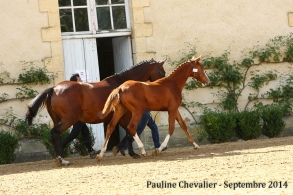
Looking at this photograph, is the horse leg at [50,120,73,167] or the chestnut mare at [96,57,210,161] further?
the horse leg at [50,120,73,167]

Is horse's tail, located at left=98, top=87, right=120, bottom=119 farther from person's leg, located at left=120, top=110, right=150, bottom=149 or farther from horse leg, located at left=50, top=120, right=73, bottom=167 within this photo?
person's leg, located at left=120, top=110, right=150, bottom=149

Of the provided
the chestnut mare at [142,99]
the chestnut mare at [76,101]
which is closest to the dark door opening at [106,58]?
the chestnut mare at [76,101]

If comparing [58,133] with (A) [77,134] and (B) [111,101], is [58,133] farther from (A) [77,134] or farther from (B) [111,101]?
(B) [111,101]

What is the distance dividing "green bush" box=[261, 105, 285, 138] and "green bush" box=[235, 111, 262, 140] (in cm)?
15

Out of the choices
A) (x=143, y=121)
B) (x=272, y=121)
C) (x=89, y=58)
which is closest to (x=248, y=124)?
(x=272, y=121)

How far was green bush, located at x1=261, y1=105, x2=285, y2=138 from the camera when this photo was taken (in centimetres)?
1355

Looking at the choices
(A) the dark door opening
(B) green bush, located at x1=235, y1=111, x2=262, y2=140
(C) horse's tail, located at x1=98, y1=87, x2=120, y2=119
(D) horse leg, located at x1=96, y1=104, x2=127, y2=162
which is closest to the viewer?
(C) horse's tail, located at x1=98, y1=87, x2=120, y2=119

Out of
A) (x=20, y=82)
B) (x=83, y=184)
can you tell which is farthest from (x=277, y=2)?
(x=83, y=184)

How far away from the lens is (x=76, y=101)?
36.0 feet

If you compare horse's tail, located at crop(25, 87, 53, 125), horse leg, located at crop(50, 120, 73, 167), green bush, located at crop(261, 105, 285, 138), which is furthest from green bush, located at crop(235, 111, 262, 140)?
horse's tail, located at crop(25, 87, 53, 125)

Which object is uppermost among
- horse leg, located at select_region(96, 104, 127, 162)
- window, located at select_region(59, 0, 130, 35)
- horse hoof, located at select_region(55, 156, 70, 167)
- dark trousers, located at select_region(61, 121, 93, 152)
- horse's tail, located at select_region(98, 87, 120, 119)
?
window, located at select_region(59, 0, 130, 35)

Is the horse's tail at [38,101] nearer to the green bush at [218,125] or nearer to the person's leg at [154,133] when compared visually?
the person's leg at [154,133]

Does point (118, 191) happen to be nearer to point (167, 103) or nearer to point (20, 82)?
point (167, 103)

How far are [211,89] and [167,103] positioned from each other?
9.83 ft
